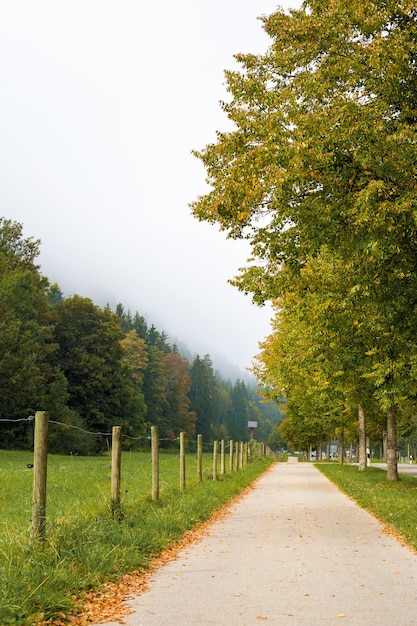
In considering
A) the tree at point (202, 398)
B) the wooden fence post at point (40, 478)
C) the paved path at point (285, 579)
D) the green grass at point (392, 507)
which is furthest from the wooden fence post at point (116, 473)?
the tree at point (202, 398)

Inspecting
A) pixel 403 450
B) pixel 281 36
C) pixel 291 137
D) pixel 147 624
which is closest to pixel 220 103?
pixel 281 36

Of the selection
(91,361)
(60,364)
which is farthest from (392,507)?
(60,364)

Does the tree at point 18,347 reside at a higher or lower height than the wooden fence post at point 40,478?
higher

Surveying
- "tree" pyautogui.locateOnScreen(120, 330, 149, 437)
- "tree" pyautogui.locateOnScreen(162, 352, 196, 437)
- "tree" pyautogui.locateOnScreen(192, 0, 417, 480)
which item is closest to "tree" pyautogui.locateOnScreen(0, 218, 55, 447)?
"tree" pyautogui.locateOnScreen(120, 330, 149, 437)

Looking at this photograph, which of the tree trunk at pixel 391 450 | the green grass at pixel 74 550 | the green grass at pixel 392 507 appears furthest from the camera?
the tree trunk at pixel 391 450

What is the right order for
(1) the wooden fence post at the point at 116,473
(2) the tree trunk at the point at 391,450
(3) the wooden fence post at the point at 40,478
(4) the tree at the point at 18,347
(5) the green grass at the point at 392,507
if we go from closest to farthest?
(3) the wooden fence post at the point at 40,478 < (1) the wooden fence post at the point at 116,473 < (5) the green grass at the point at 392,507 < (2) the tree trunk at the point at 391,450 < (4) the tree at the point at 18,347

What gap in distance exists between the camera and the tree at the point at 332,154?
12062 millimetres

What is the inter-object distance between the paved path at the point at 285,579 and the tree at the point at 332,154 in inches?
182

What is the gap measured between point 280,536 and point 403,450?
150 m

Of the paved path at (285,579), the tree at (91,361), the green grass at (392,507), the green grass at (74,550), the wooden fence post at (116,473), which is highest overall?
the tree at (91,361)

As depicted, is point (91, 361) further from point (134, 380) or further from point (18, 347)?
point (134, 380)

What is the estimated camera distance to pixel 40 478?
25.5ft

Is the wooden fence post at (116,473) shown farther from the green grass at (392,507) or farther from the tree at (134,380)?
the tree at (134,380)

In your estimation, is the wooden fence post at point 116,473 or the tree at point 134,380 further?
the tree at point 134,380
